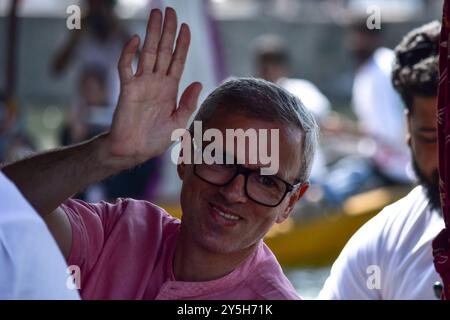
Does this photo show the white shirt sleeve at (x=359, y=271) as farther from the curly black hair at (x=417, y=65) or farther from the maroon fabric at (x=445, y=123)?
the maroon fabric at (x=445, y=123)

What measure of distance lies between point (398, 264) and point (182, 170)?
0.81m

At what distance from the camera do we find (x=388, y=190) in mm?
7117

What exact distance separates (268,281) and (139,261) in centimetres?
25

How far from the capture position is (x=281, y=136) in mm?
1955

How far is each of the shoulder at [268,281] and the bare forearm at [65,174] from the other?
30cm

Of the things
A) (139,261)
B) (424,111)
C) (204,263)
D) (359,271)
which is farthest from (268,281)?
(424,111)

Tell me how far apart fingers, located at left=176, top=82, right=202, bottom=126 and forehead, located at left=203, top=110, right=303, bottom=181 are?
62mm

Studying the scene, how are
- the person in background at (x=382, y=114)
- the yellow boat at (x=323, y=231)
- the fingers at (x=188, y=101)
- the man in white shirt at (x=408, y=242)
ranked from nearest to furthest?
the fingers at (x=188, y=101) < the man in white shirt at (x=408, y=242) < the yellow boat at (x=323, y=231) < the person in background at (x=382, y=114)

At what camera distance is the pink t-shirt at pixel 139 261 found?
1928mm

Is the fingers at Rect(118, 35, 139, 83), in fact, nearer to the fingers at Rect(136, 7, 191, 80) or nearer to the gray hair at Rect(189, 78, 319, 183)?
the fingers at Rect(136, 7, 191, 80)

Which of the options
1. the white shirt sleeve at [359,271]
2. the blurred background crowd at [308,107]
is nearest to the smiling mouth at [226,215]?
the white shirt sleeve at [359,271]

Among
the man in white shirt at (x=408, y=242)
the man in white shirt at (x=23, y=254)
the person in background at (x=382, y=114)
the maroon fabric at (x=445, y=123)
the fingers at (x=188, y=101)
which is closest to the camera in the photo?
the man in white shirt at (x=23, y=254)

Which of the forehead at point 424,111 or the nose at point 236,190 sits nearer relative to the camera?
the nose at point 236,190

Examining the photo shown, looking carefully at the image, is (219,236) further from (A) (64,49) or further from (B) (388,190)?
(A) (64,49)
